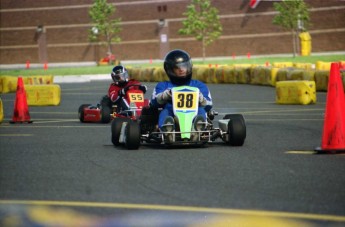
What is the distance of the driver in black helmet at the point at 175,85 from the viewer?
40.1 ft

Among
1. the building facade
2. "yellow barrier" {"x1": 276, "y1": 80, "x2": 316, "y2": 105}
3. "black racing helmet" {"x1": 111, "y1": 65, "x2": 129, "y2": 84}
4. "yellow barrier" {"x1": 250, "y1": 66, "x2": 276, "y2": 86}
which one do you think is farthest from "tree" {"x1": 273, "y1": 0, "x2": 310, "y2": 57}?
"black racing helmet" {"x1": 111, "y1": 65, "x2": 129, "y2": 84}

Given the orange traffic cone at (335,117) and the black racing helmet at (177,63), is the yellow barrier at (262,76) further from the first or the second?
the orange traffic cone at (335,117)

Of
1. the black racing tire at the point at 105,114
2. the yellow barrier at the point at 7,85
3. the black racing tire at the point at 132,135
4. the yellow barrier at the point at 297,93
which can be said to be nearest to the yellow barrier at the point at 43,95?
the yellow barrier at the point at 297,93

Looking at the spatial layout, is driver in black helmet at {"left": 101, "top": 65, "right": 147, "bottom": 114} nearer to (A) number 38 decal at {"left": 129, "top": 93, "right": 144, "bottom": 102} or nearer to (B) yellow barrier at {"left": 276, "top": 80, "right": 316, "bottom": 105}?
(A) number 38 decal at {"left": 129, "top": 93, "right": 144, "bottom": 102}

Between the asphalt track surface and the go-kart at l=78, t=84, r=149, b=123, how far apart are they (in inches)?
79.4

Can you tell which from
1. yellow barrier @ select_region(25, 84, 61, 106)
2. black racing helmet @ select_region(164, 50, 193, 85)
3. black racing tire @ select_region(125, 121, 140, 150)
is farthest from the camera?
yellow barrier @ select_region(25, 84, 61, 106)

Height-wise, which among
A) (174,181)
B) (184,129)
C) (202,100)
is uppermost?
(202,100)

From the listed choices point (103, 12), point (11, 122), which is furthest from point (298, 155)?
point (103, 12)

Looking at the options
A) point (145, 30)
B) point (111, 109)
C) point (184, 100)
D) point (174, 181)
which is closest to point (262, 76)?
point (111, 109)

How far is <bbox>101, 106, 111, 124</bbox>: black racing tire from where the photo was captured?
59.7 ft

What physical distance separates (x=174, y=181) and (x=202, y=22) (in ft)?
184

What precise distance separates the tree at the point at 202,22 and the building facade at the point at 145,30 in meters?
2.10

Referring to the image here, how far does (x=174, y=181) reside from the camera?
28.8 feet

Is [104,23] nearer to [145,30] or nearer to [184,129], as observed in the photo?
[145,30]
